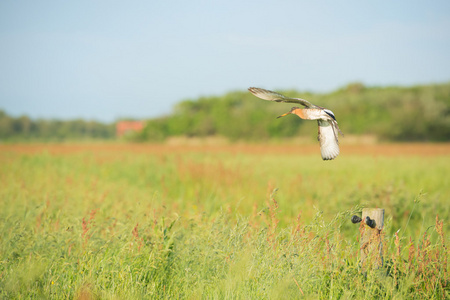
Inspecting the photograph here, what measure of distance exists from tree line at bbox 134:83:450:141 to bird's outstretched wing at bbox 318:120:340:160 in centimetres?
1638

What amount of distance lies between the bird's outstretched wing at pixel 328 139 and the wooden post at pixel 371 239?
1.05 m

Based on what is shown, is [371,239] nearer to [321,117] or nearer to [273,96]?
[321,117]

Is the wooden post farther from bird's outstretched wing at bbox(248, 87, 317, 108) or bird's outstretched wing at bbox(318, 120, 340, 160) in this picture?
bird's outstretched wing at bbox(248, 87, 317, 108)

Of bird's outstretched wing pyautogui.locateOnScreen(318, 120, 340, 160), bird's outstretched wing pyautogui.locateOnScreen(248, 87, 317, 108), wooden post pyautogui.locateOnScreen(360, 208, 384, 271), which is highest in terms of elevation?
bird's outstretched wing pyautogui.locateOnScreen(248, 87, 317, 108)

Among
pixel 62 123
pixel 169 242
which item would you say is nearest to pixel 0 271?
pixel 169 242

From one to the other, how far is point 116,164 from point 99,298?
10236 millimetres

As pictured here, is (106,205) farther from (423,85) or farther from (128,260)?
(423,85)

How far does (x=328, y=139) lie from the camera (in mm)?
2338

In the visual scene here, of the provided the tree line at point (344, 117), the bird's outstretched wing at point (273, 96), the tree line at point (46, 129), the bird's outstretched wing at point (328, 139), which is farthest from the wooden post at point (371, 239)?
the tree line at point (46, 129)

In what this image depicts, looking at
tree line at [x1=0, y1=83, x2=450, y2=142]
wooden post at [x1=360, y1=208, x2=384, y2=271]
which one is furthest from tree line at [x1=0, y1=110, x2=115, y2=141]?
wooden post at [x1=360, y1=208, x2=384, y2=271]

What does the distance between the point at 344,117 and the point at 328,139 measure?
22.0m

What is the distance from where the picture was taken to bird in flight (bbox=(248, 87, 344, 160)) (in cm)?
219

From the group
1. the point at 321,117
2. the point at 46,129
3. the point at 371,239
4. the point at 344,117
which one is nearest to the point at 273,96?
the point at 321,117

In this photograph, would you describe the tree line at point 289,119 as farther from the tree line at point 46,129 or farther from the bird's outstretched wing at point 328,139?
the bird's outstretched wing at point 328,139
